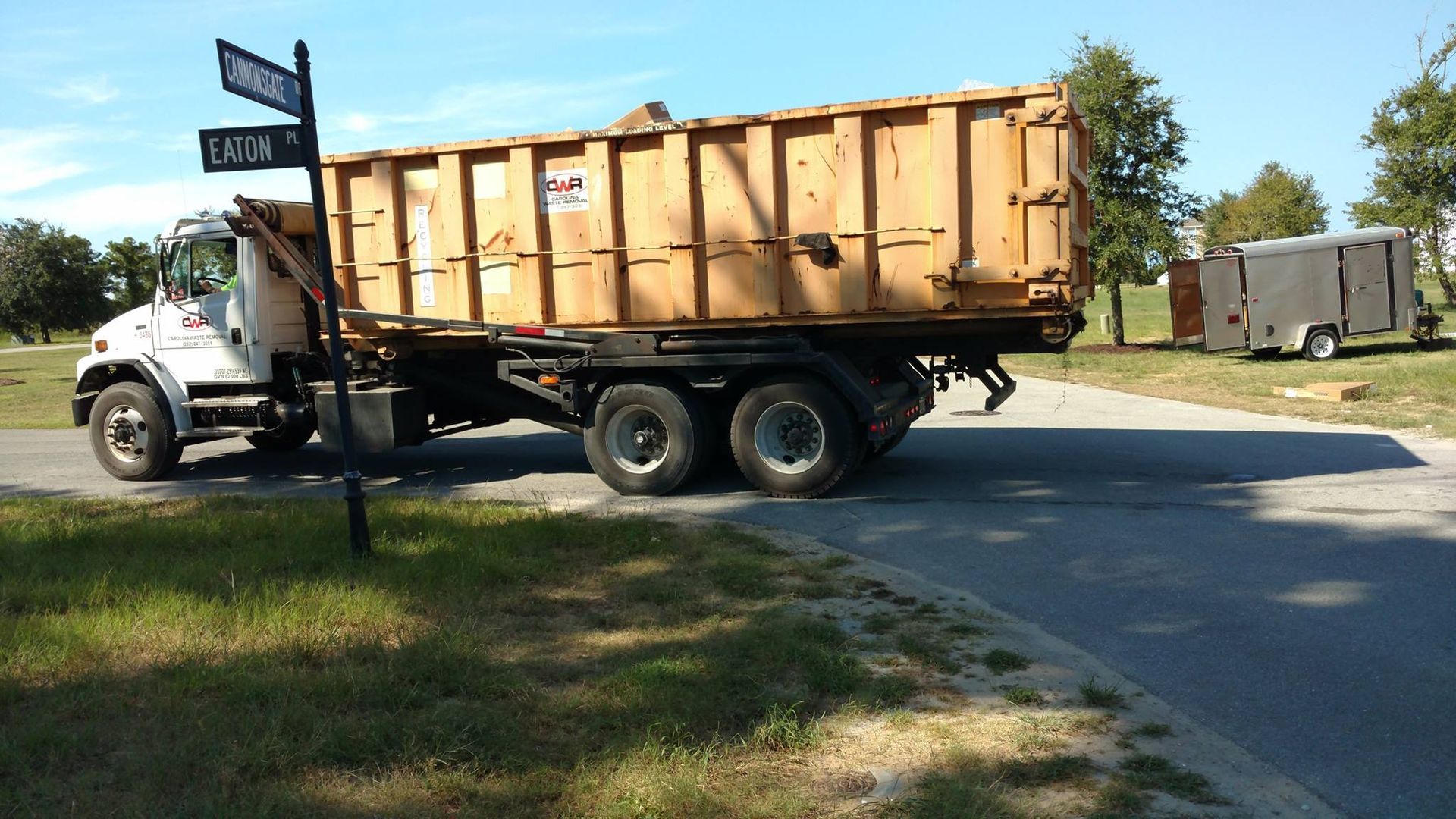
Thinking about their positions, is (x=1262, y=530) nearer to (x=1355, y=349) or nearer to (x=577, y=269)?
(x=577, y=269)

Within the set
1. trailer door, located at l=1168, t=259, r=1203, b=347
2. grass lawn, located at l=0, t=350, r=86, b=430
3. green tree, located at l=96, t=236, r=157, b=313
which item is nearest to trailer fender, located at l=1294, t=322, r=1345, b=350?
trailer door, located at l=1168, t=259, r=1203, b=347

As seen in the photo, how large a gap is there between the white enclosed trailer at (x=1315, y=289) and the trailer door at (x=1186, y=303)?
1.28 meters

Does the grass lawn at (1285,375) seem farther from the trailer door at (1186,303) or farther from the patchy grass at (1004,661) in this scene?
the patchy grass at (1004,661)

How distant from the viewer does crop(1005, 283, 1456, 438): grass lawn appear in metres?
13.8

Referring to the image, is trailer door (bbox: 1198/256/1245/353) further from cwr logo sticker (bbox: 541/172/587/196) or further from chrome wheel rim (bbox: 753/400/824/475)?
cwr logo sticker (bbox: 541/172/587/196)

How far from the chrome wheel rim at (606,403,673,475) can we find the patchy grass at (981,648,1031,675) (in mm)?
5032

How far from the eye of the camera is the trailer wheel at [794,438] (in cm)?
902

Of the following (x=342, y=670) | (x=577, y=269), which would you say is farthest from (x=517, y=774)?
(x=577, y=269)

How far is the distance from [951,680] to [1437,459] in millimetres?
7898

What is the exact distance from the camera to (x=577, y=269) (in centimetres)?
972

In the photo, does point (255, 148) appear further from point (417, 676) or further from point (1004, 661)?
point (1004, 661)

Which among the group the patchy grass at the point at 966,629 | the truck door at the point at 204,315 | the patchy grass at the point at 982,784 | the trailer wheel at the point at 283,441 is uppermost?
the truck door at the point at 204,315

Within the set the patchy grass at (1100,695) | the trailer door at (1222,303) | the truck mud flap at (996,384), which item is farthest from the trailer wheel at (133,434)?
the trailer door at (1222,303)

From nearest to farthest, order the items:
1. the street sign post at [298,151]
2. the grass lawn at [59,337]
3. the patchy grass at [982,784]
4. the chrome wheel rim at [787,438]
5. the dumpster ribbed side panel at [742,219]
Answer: the patchy grass at [982,784], the street sign post at [298,151], the dumpster ribbed side panel at [742,219], the chrome wheel rim at [787,438], the grass lawn at [59,337]
